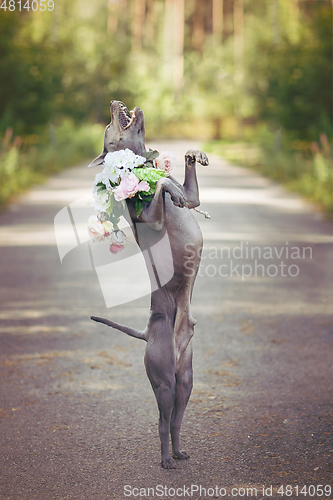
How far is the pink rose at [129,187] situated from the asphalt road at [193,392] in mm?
1465

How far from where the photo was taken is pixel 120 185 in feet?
11.5

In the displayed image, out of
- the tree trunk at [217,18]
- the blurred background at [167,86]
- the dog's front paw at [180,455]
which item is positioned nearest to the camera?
the dog's front paw at [180,455]

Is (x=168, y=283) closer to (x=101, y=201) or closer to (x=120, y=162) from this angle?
(x=101, y=201)

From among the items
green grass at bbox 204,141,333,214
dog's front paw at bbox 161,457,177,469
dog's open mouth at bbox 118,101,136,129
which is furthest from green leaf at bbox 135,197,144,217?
green grass at bbox 204,141,333,214

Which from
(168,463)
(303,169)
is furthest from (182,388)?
(303,169)

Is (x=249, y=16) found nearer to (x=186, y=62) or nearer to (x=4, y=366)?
(x=186, y=62)

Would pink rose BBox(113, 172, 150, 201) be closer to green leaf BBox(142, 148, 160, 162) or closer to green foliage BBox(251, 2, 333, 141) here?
green leaf BBox(142, 148, 160, 162)

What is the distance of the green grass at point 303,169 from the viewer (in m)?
16.7

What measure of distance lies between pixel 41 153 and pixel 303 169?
10.9 meters

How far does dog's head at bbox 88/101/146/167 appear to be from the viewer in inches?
145

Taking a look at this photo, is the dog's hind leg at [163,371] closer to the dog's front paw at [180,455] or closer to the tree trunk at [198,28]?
the dog's front paw at [180,455]

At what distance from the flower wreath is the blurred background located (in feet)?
41.3

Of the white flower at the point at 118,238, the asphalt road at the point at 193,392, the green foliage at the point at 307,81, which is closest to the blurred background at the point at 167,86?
the green foliage at the point at 307,81

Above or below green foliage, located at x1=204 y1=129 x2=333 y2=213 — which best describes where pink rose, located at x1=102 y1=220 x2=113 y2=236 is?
above
